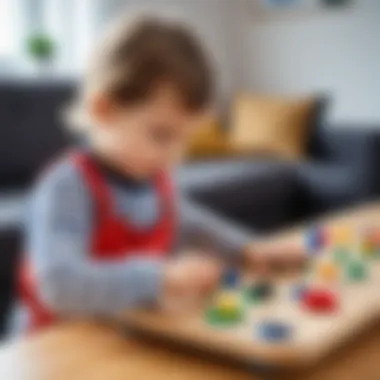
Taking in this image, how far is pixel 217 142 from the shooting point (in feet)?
7.83

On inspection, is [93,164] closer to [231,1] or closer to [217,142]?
[217,142]

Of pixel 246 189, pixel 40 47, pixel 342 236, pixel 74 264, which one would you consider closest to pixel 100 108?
pixel 74 264

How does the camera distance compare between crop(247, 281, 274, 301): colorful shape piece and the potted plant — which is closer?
crop(247, 281, 274, 301): colorful shape piece

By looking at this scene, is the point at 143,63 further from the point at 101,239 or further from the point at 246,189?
the point at 246,189

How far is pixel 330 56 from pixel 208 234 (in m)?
2.01

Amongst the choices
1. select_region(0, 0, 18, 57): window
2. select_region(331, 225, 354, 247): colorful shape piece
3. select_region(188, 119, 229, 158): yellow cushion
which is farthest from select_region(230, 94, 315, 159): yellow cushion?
select_region(331, 225, 354, 247): colorful shape piece

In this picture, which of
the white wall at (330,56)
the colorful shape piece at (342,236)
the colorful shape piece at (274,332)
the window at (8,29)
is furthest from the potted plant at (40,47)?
the colorful shape piece at (274,332)

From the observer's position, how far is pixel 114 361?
58 cm

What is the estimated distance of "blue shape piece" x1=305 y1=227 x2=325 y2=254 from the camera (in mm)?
896

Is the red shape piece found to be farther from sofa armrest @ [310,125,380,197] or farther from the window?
the window

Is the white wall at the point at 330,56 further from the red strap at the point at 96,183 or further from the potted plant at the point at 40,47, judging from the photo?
the red strap at the point at 96,183

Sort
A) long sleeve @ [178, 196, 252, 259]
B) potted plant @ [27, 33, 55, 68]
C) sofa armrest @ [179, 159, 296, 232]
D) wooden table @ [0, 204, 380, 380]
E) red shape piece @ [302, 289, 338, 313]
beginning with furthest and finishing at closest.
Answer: potted plant @ [27, 33, 55, 68], sofa armrest @ [179, 159, 296, 232], long sleeve @ [178, 196, 252, 259], red shape piece @ [302, 289, 338, 313], wooden table @ [0, 204, 380, 380]

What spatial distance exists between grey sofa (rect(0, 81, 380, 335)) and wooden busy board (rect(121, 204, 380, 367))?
0.74m

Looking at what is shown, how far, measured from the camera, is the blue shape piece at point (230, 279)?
75 cm
